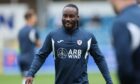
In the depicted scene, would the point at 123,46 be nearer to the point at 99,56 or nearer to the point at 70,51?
the point at 70,51

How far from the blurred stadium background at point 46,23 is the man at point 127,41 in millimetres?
19290

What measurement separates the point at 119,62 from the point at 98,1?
31051mm

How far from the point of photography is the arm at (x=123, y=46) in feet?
21.2

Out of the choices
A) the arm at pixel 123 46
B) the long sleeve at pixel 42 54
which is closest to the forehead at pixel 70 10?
the long sleeve at pixel 42 54

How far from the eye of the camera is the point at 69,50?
33.1 ft

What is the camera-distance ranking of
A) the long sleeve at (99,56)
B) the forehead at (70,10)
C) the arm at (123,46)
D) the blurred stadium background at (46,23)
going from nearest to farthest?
the arm at (123,46) → the forehead at (70,10) → the long sleeve at (99,56) → the blurred stadium background at (46,23)

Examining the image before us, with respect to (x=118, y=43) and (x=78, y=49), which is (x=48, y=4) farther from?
(x=118, y=43)

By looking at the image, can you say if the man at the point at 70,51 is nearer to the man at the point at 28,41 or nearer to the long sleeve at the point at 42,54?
the long sleeve at the point at 42,54

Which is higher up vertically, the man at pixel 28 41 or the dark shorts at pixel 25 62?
the man at pixel 28 41

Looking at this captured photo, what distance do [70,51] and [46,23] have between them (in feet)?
81.0

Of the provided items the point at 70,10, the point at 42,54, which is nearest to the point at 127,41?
the point at 70,10

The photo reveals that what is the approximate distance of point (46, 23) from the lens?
3472cm

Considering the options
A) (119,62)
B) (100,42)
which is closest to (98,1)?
(100,42)

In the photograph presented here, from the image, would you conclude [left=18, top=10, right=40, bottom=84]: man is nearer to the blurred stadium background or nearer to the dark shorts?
the dark shorts
